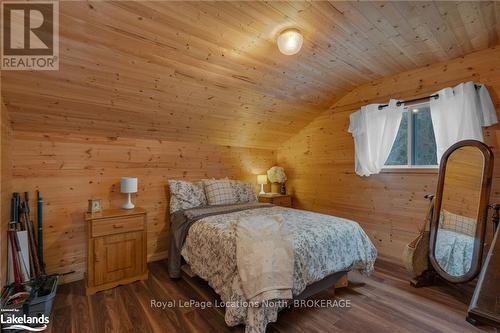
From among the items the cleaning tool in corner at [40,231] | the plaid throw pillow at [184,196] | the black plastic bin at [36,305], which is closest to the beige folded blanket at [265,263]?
the plaid throw pillow at [184,196]

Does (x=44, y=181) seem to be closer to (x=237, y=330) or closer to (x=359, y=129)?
(x=237, y=330)

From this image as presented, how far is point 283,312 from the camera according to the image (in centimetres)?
203

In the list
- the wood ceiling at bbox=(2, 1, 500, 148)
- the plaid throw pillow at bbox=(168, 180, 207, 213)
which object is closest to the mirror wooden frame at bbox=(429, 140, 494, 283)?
the wood ceiling at bbox=(2, 1, 500, 148)

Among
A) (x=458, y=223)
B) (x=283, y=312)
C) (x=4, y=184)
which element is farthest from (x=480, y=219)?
(x=4, y=184)

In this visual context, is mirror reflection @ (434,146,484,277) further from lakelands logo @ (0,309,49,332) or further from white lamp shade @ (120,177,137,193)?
lakelands logo @ (0,309,49,332)

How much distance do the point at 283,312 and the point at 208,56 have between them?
238cm

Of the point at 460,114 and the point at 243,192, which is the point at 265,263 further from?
the point at 460,114

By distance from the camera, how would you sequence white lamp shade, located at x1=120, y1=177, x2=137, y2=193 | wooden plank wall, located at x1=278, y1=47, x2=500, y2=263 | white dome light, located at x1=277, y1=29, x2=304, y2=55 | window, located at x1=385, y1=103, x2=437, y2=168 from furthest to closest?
window, located at x1=385, y1=103, x2=437, y2=168 < white lamp shade, located at x1=120, y1=177, x2=137, y2=193 < wooden plank wall, located at x1=278, y1=47, x2=500, y2=263 < white dome light, located at x1=277, y1=29, x2=304, y2=55

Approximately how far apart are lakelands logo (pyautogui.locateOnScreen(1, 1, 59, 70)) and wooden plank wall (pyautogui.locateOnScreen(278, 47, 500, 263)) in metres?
3.42

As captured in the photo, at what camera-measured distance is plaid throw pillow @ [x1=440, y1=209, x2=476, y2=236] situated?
7.44 ft

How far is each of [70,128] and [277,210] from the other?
250 cm

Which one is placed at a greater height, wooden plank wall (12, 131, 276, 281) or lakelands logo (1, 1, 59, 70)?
lakelands logo (1, 1, 59, 70)

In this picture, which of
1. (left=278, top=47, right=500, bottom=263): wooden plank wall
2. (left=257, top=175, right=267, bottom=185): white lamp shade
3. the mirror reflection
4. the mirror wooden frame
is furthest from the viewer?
(left=257, top=175, right=267, bottom=185): white lamp shade

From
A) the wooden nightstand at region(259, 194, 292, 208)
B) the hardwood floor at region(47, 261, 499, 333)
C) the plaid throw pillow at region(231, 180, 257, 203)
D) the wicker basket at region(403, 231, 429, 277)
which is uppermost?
the plaid throw pillow at region(231, 180, 257, 203)
